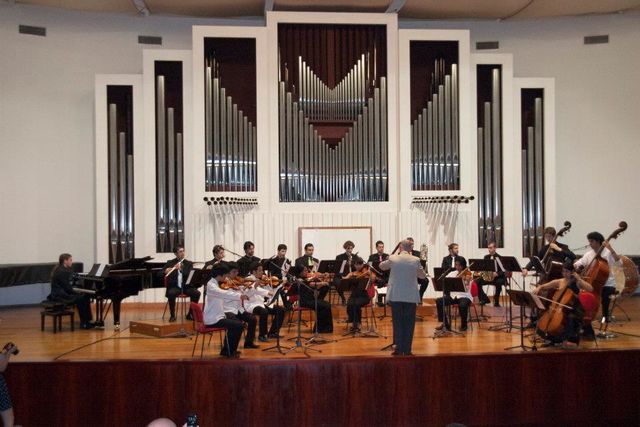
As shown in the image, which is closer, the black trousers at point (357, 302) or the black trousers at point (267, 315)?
Answer: the black trousers at point (267, 315)

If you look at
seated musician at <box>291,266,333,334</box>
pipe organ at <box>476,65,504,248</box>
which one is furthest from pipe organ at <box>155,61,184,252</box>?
pipe organ at <box>476,65,504,248</box>

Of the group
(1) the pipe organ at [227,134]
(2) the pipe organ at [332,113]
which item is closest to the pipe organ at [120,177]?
(1) the pipe organ at [227,134]

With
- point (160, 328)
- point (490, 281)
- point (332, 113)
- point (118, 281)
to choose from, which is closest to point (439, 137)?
point (332, 113)

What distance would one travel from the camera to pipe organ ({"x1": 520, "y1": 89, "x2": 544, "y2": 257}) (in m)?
14.6

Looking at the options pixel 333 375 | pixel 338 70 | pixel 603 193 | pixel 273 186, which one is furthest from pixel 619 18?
pixel 333 375

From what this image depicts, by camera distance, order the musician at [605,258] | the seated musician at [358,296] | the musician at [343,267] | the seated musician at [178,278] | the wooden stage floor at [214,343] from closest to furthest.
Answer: the wooden stage floor at [214,343]
the musician at [605,258]
the musician at [343,267]
the seated musician at [358,296]
the seated musician at [178,278]

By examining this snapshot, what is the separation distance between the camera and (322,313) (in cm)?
1072

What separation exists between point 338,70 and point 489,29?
15.1ft

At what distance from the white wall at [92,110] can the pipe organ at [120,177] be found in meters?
1.39

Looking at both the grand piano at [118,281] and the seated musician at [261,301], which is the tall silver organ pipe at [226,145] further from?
the seated musician at [261,301]

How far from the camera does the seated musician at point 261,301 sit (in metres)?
9.45

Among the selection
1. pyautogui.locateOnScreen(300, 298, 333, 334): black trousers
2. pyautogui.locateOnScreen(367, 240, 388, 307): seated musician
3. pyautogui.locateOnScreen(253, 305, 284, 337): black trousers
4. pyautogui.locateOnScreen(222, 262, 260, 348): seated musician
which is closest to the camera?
pyautogui.locateOnScreen(222, 262, 260, 348): seated musician

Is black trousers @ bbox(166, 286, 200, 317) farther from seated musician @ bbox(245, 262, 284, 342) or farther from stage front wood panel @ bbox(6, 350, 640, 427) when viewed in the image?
stage front wood panel @ bbox(6, 350, 640, 427)

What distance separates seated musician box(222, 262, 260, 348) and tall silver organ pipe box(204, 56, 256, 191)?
452 cm
